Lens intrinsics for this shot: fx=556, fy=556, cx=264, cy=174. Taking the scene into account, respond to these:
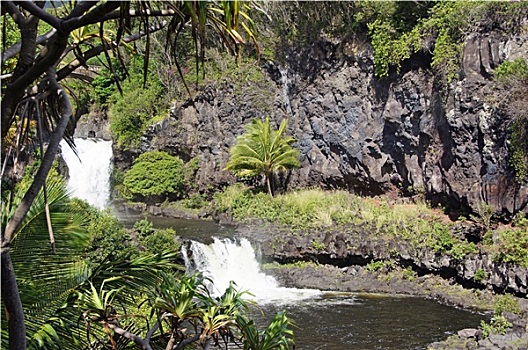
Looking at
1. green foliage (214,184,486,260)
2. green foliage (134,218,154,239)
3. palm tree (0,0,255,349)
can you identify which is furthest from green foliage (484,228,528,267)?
palm tree (0,0,255,349)

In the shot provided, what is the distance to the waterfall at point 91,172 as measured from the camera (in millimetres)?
25516

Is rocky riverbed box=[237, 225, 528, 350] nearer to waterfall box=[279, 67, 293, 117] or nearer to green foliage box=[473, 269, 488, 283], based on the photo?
green foliage box=[473, 269, 488, 283]

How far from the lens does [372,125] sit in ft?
64.2

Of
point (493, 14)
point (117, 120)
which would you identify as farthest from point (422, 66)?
point (117, 120)

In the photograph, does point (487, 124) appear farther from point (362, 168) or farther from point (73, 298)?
point (73, 298)

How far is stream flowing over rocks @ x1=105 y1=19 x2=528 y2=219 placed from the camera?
1530 cm

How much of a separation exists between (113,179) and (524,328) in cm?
2020

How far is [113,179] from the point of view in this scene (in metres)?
26.2

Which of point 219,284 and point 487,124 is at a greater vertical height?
point 487,124

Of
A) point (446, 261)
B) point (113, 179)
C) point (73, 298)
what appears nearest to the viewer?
point (73, 298)

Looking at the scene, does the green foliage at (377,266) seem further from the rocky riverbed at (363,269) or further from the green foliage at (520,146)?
the green foliage at (520,146)

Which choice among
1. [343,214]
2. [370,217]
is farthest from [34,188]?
[343,214]

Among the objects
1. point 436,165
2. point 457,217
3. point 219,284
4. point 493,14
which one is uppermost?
point 493,14

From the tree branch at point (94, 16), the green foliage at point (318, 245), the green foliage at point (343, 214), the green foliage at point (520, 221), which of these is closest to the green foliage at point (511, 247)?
the green foliage at point (520, 221)
